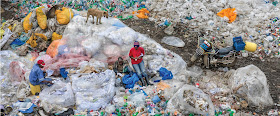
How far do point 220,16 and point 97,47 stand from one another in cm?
416

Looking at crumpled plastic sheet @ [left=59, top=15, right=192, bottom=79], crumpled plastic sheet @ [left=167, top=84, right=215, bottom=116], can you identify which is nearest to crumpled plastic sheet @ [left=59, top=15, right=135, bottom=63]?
crumpled plastic sheet @ [left=59, top=15, right=192, bottom=79]

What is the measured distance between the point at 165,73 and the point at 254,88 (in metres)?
1.77

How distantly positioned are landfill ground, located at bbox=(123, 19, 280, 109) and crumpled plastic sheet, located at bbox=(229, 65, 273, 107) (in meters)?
0.33

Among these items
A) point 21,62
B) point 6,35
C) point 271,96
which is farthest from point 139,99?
point 6,35

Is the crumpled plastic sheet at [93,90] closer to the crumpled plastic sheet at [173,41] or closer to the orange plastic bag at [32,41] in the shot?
the orange plastic bag at [32,41]

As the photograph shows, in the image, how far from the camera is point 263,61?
5.91 meters

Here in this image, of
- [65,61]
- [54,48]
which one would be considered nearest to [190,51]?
[65,61]

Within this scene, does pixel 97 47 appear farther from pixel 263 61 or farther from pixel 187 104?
pixel 263 61

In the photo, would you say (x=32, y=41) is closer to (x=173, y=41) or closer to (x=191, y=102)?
(x=173, y=41)

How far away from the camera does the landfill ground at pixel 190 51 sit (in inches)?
195

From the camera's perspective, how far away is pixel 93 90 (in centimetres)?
432

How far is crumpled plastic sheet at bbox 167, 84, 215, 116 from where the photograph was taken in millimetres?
3928

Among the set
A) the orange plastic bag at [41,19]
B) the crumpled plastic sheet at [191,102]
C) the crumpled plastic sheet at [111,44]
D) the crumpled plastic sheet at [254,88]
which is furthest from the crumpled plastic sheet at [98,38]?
the crumpled plastic sheet at [254,88]

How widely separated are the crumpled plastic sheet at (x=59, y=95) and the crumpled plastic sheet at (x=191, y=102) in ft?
5.99
